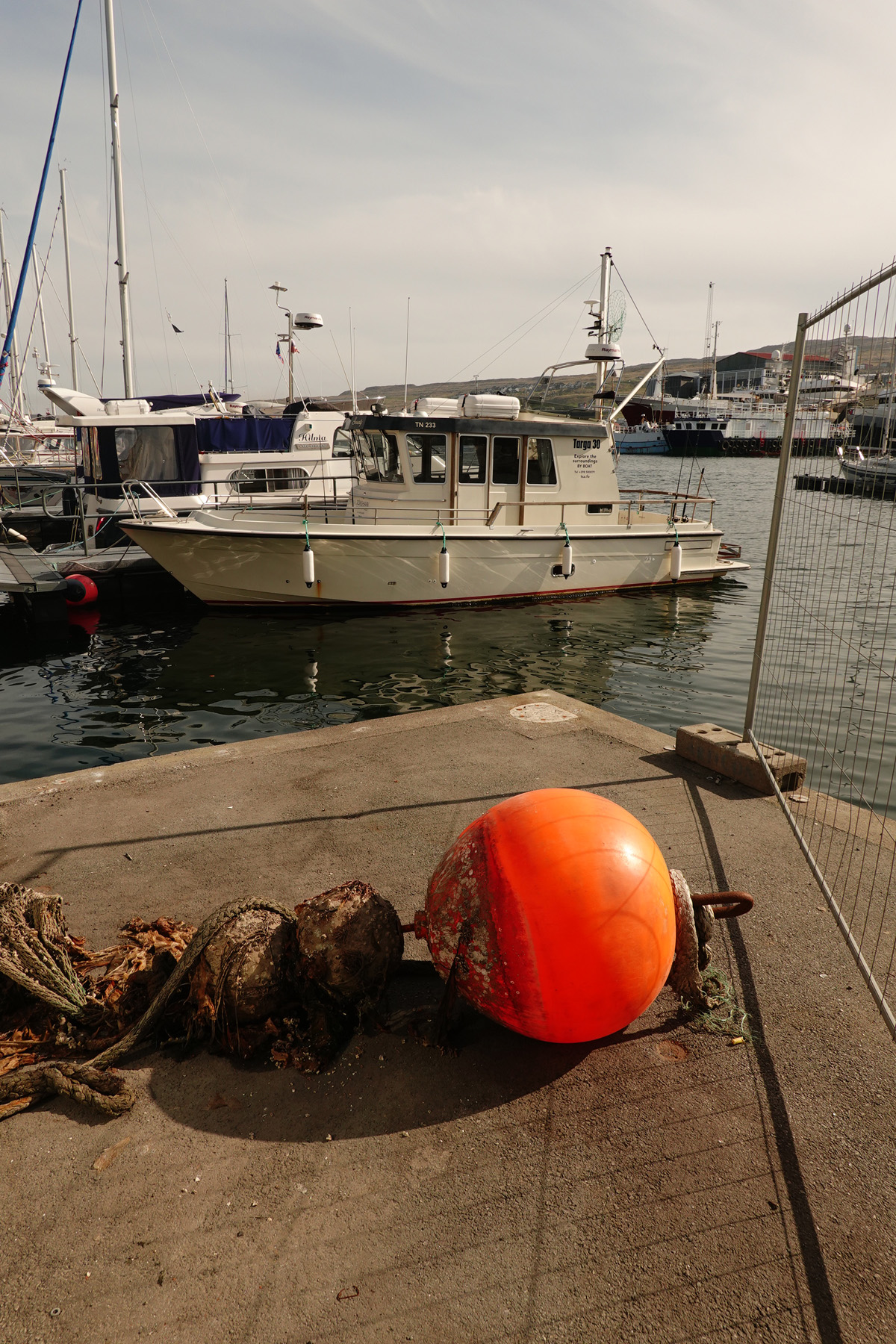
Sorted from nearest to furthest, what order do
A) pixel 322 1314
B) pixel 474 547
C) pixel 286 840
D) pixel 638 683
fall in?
1. pixel 322 1314
2. pixel 286 840
3. pixel 638 683
4. pixel 474 547

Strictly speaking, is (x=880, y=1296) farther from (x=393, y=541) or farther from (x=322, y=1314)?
(x=393, y=541)

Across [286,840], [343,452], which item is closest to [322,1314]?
[286,840]

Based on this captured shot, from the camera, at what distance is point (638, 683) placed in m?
11.2

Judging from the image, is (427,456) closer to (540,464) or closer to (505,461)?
(505,461)

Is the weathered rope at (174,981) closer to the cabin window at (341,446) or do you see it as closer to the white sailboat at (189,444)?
the white sailboat at (189,444)

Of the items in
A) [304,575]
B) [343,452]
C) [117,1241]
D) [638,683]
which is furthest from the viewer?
[343,452]

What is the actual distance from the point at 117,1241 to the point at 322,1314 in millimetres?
600

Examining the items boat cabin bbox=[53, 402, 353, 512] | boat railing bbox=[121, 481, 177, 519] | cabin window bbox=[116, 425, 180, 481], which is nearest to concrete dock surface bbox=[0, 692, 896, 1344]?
boat railing bbox=[121, 481, 177, 519]

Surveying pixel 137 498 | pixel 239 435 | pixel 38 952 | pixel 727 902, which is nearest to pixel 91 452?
pixel 137 498

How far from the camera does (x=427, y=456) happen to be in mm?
14453

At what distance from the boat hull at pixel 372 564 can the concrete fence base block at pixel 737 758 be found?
356 inches

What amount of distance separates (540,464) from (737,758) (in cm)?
1100

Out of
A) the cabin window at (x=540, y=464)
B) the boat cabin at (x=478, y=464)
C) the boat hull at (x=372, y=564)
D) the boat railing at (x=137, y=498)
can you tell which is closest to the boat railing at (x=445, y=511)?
the boat cabin at (x=478, y=464)

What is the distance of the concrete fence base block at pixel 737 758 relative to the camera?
4.83m
